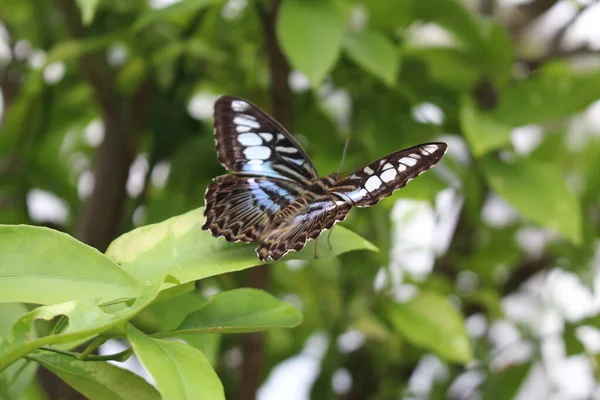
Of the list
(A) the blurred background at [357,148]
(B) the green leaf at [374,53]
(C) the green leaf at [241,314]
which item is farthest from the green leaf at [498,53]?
(C) the green leaf at [241,314]

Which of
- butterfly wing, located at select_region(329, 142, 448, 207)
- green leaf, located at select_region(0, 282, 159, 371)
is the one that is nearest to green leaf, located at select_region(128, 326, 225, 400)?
green leaf, located at select_region(0, 282, 159, 371)

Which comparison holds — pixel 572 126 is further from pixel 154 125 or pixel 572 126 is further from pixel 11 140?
pixel 11 140

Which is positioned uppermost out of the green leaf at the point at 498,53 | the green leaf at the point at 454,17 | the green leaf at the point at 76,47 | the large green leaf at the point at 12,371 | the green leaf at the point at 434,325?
the green leaf at the point at 76,47

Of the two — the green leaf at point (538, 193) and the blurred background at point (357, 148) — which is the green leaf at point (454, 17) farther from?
the green leaf at point (538, 193)

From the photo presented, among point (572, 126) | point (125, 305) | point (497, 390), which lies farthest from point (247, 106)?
point (572, 126)

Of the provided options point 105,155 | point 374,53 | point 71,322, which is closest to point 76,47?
point 105,155

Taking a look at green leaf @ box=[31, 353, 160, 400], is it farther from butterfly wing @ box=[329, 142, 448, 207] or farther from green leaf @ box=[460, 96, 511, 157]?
green leaf @ box=[460, 96, 511, 157]
